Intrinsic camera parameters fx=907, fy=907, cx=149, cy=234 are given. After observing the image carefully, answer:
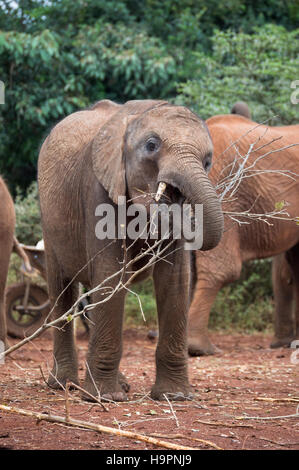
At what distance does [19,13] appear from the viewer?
1502 cm

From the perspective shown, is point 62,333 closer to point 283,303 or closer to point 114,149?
point 114,149

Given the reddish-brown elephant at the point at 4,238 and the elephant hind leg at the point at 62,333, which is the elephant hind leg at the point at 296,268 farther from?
the elephant hind leg at the point at 62,333

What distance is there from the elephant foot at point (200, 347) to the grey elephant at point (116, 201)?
2325 millimetres

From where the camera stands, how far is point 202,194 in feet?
16.5

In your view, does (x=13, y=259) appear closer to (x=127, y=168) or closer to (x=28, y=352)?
(x=28, y=352)

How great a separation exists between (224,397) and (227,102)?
7002mm

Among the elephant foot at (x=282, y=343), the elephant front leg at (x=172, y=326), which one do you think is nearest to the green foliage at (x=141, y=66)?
the elephant foot at (x=282, y=343)

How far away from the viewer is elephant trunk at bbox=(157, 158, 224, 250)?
504cm

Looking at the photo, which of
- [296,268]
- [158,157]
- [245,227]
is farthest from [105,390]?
[296,268]

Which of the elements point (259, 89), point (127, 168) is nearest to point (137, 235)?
point (127, 168)

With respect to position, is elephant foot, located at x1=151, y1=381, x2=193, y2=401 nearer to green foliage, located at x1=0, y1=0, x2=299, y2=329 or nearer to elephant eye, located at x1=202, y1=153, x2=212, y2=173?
elephant eye, located at x1=202, y1=153, x2=212, y2=173

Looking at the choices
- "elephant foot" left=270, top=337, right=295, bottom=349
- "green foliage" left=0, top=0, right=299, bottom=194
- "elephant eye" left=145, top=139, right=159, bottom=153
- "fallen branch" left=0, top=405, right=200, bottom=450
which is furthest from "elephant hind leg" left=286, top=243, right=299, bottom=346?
"fallen branch" left=0, top=405, right=200, bottom=450

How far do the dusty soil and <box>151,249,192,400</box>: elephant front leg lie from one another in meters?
0.14

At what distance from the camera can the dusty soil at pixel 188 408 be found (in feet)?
14.4
